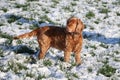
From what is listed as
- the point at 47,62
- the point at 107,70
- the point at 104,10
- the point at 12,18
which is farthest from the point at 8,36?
the point at 104,10

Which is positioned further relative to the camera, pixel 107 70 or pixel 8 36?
pixel 8 36

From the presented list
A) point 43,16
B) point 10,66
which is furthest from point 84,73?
point 43,16

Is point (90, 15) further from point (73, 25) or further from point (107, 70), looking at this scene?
point (73, 25)

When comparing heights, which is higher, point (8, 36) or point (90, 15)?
point (8, 36)

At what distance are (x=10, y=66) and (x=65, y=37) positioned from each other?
1.57 m

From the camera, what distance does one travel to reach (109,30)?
11.4 metres

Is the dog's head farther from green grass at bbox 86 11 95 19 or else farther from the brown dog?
green grass at bbox 86 11 95 19

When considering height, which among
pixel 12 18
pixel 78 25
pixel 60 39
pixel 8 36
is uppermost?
pixel 78 25

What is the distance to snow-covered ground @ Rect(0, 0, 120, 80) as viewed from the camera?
292 inches

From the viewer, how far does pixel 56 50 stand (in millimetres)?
8891

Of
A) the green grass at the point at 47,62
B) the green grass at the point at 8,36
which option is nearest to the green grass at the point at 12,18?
the green grass at the point at 8,36

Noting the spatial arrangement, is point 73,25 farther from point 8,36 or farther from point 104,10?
point 104,10

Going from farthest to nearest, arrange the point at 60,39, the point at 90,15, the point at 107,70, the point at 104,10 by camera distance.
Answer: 1. the point at 104,10
2. the point at 90,15
3. the point at 107,70
4. the point at 60,39

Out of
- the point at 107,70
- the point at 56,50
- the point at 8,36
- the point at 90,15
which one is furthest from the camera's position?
the point at 90,15
